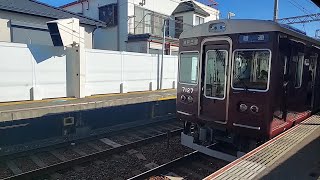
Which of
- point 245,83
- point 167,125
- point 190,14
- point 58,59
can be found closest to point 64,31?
point 58,59

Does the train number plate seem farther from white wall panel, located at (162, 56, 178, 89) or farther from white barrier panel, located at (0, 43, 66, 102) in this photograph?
white wall panel, located at (162, 56, 178, 89)

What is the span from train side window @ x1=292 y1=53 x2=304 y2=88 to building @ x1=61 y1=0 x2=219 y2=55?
42.4ft

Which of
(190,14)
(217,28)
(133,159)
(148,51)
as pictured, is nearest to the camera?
(217,28)

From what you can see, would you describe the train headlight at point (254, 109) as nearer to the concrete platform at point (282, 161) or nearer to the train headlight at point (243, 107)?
the train headlight at point (243, 107)

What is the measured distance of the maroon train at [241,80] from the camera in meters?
5.48

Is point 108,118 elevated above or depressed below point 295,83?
below

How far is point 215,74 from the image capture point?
6.31m

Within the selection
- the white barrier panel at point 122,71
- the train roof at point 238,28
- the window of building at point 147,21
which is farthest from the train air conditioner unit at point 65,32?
the window of building at point 147,21

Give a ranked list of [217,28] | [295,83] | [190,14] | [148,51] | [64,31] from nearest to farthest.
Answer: [217,28], [295,83], [64,31], [148,51], [190,14]

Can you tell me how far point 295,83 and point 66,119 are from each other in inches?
272

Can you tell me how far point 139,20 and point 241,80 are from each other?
16294 millimetres

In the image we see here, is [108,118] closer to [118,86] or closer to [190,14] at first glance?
[118,86]

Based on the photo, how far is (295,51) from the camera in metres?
6.29

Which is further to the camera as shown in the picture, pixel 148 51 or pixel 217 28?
pixel 148 51
